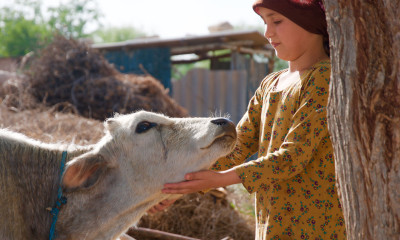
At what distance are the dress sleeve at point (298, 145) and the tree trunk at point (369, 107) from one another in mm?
497

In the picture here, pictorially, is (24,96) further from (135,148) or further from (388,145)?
(388,145)

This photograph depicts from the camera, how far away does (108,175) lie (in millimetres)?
2885

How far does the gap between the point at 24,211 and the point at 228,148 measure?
124 centimetres

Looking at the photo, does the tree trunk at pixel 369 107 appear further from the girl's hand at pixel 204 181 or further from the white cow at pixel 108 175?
the white cow at pixel 108 175

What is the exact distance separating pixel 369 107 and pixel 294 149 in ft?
2.19

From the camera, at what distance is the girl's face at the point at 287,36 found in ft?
9.12

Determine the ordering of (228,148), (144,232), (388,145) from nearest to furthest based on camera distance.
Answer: (388,145), (228,148), (144,232)

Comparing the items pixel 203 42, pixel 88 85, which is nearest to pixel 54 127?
pixel 88 85

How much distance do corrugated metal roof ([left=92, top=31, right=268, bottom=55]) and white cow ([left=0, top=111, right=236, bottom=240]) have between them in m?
7.83

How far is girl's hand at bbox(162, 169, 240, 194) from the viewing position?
8.32ft

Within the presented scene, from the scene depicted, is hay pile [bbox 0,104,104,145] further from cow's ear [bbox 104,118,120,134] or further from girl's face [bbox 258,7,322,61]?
girl's face [bbox 258,7,322,61]

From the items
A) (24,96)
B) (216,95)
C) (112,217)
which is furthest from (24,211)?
(216,95)

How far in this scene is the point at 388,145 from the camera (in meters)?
1.90

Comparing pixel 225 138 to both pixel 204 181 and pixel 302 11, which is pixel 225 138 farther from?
pixel 302 11
